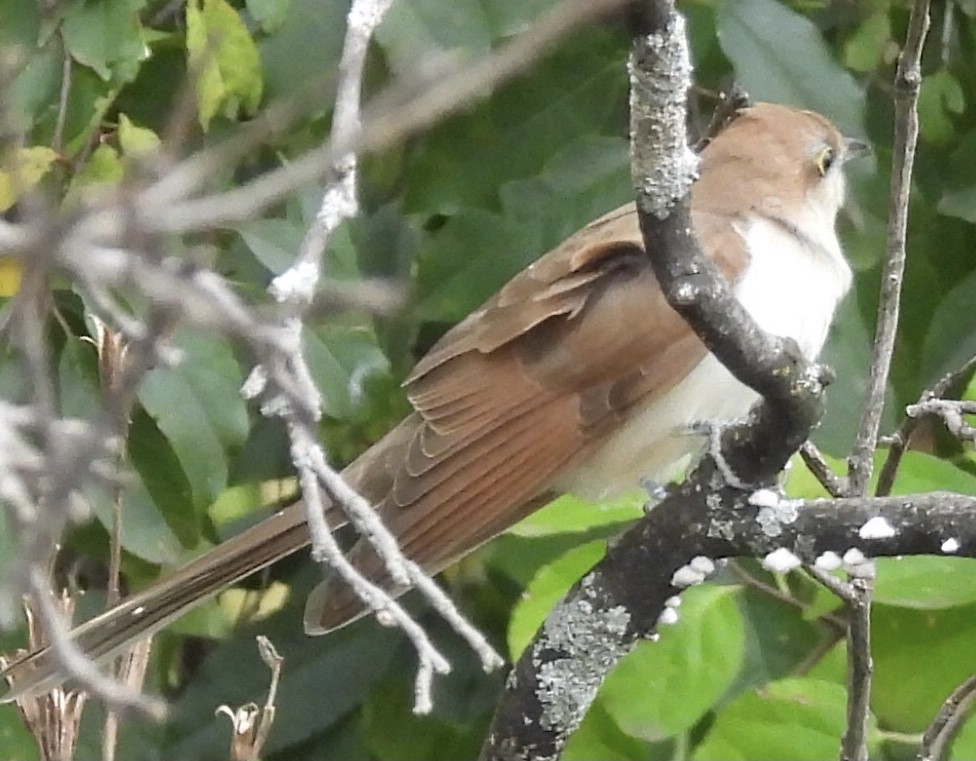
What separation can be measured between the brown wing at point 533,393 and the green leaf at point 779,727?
0.36 metres

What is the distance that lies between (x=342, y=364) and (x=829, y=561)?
669mm

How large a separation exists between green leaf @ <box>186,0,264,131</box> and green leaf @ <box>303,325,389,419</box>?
0.28 m

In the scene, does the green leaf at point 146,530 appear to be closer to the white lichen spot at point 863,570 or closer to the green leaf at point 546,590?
the green leaf at point 546,590

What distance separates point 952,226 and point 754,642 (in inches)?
27.5

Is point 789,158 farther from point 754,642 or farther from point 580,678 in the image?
point 580,678

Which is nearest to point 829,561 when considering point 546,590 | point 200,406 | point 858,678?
point 858,678

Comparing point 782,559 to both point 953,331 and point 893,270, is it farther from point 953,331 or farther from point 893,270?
point 953,331

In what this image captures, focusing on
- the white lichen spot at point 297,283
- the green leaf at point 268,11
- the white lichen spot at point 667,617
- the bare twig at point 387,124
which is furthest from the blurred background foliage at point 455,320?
the bare twig at point 387,124

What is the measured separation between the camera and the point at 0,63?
471 millimetres

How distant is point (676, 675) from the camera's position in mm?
1562

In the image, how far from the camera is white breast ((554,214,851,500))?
181 cm

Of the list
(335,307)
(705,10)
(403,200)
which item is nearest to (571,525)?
(403,200)

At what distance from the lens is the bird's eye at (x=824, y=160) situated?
2078mm

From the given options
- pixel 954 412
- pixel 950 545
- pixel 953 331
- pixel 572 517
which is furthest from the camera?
pixel 953 331
